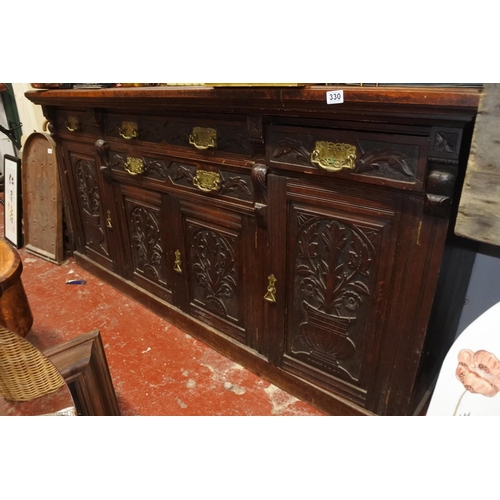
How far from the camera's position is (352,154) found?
3.52 ft

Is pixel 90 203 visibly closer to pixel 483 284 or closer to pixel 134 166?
pixel 134 166

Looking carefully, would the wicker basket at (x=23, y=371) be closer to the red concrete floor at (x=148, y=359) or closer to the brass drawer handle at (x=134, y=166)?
the red concrete floor at (x=148, y=359)

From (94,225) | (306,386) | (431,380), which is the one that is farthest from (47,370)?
(94,225)

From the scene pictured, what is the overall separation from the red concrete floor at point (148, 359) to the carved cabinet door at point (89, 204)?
239mm

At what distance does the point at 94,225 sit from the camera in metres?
2.40

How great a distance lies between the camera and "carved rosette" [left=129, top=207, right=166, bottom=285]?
1.94 meters

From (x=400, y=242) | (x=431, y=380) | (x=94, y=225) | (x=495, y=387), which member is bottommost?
(x=431, y=380)

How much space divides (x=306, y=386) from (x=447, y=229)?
2.81 feet

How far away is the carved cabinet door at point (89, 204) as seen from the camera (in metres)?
2.18

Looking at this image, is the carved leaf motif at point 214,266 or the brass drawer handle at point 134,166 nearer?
the carved leaf motif at point 214,266

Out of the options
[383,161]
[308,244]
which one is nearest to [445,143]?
[383,161]

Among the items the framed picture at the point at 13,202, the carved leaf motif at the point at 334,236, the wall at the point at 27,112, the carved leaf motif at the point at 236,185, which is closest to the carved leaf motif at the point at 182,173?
the carved leaf motif at the point at 236,185

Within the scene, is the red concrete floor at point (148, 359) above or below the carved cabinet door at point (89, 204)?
below

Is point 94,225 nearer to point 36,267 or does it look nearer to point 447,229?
point 36,267
